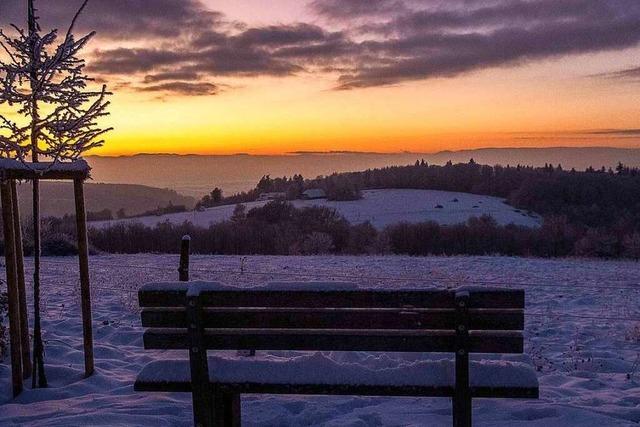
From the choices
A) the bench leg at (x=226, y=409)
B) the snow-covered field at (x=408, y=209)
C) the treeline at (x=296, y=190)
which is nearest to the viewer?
the bench leg at (x=226, y=409)

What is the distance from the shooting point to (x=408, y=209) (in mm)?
75125

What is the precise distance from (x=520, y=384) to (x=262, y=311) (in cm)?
184

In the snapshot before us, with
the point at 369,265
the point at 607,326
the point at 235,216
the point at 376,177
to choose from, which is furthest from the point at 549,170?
the point at 607,326

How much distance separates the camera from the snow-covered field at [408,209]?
205 feet

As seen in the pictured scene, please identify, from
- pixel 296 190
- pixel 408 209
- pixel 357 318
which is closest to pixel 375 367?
pixel 357 318

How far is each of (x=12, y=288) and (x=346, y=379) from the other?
3538mm

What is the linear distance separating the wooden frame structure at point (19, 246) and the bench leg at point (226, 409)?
2.47 m

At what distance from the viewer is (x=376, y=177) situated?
4220 inches

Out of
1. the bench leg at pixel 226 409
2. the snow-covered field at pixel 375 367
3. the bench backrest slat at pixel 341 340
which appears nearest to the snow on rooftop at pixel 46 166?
the snow-covered field at pixel 375 367

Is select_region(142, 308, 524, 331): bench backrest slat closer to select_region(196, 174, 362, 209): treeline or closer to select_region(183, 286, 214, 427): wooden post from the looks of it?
select_region(183, 286, 214, 427): wooden post

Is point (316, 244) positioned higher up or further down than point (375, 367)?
further down

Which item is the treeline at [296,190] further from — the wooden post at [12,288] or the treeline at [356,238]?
the wooden post at [12,288]

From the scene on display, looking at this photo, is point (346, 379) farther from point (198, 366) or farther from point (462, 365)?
point (198, 366)

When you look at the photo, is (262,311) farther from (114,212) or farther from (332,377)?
(114,212)
